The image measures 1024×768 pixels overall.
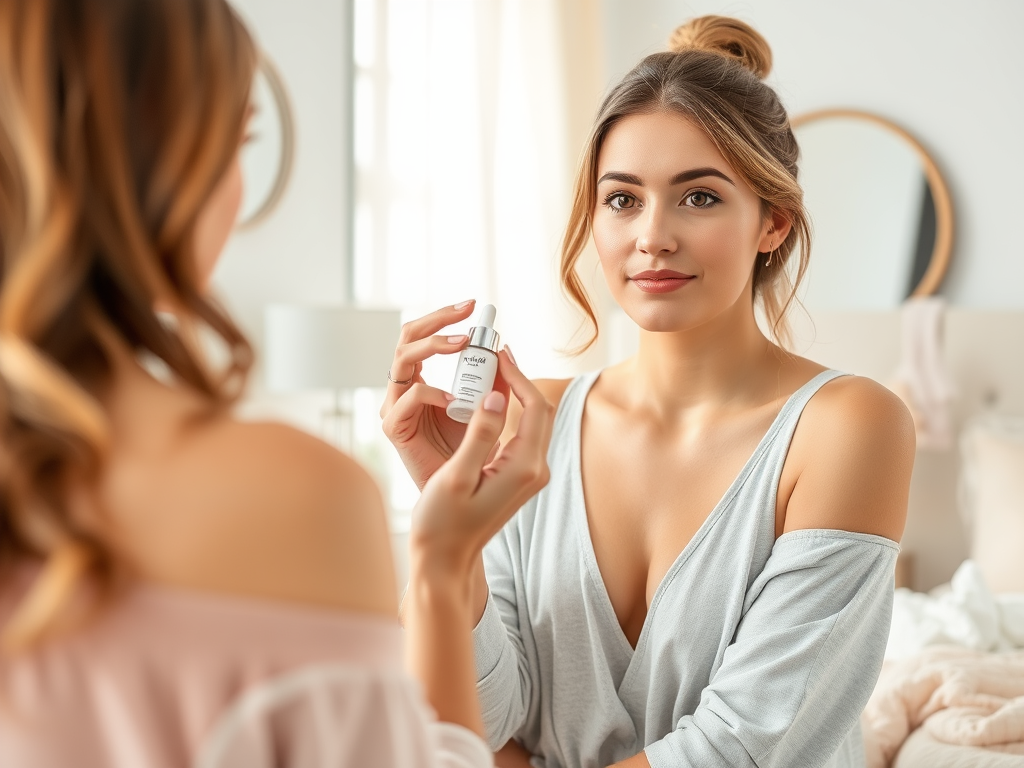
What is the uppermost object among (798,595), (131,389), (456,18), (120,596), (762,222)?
(456,18)

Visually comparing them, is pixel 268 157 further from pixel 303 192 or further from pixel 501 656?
pixel 501 656

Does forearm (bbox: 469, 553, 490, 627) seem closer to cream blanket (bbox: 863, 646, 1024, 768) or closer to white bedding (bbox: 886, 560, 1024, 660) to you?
cream blanket (bbox: 863, 646, 1024, 768)

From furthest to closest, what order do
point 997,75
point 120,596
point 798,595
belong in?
1. point 997,75
2. point 798,595
3. point 120,596

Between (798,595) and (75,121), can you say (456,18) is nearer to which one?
(798,595)

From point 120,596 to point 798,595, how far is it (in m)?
0.79

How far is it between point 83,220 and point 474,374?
1.72ft

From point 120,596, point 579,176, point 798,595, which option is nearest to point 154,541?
point 120,596

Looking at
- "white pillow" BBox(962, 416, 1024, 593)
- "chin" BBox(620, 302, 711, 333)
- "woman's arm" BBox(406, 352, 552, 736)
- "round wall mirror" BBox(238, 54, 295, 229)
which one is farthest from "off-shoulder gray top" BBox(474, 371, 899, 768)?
"round wall mirror" BBox(238, 54, 295, 229)

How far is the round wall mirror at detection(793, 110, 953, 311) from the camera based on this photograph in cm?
295

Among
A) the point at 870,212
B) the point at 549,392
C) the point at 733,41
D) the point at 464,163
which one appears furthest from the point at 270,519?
the point at 464,163

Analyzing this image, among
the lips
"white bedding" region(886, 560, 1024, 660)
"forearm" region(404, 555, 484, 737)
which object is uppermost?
the lips

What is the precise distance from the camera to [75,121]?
527 mm

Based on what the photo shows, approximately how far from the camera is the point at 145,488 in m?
0.53

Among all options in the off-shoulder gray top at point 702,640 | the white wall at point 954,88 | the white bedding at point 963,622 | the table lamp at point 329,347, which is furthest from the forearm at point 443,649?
the white wall at point 954,88
